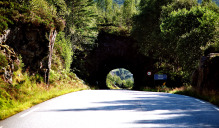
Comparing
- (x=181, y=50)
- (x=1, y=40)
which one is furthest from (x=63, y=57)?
(x=1, y=40)

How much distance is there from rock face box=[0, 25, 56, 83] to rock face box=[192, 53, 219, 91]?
1009 centimetres

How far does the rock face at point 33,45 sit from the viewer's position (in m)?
12.9

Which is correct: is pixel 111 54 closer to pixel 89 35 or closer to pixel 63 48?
pixel 89 35

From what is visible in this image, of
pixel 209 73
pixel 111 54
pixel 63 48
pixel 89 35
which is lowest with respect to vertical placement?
pixel 209 73

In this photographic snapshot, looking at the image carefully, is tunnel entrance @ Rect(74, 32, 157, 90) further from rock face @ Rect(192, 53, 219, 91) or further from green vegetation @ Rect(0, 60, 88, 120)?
green vegetation @ Rect(0, 60, 88, 120)

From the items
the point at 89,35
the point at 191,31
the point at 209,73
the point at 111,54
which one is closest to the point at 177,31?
the point at 191,31

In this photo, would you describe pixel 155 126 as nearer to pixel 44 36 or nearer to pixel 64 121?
pixel 64 121

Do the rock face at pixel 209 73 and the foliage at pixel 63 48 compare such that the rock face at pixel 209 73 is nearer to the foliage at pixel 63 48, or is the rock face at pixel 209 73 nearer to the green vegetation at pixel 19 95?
the green vegetation at pixel 19 95

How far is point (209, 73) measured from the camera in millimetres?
13258

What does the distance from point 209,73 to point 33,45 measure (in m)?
10.8

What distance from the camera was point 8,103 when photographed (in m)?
8.08

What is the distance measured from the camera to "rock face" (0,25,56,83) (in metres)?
12.9

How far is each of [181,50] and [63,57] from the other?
41.2ft

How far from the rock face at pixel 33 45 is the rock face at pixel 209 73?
10.1m
